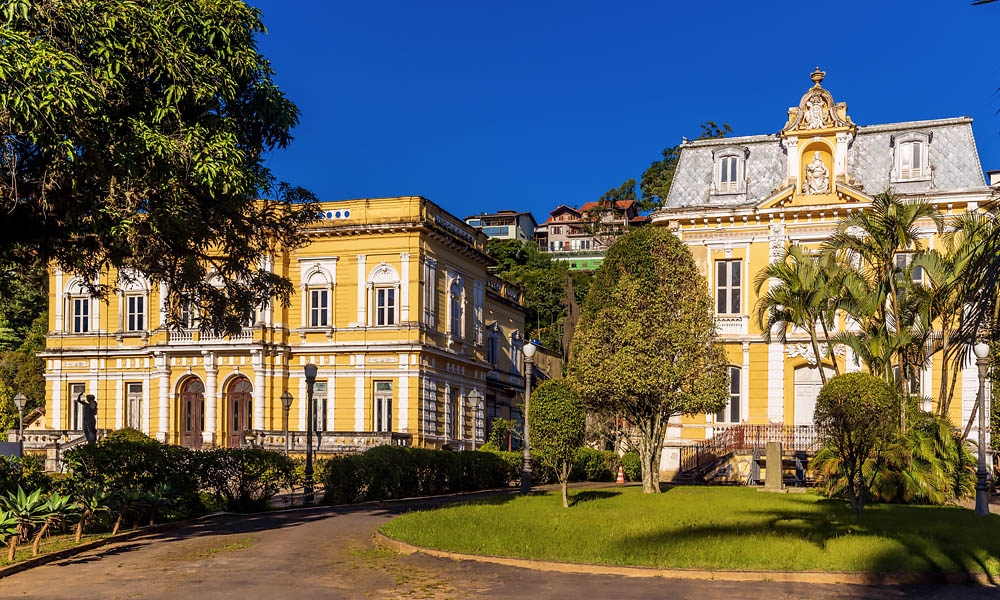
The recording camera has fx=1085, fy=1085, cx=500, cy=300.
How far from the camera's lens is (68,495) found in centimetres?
1788

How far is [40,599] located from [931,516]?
16.4 m

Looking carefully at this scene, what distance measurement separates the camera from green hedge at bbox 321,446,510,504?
84.2 ft

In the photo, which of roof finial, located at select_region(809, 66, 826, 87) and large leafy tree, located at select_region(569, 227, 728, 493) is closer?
large leafy tree, located at select_region(569, 227, 728, 493)

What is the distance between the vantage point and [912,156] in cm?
3872

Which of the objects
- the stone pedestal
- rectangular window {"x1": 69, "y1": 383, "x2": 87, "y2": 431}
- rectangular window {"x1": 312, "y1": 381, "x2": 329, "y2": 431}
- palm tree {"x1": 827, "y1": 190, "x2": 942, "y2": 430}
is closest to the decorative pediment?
palm tree {"x1": 827, "y1": 190, "x2": 942, "y2": 430}

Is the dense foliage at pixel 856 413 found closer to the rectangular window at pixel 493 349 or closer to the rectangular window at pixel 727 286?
the rectangular window at pixel 727 286

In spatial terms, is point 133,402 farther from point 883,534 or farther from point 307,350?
point 883,534

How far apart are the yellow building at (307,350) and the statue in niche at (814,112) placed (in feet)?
49.5

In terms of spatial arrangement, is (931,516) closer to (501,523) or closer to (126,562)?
Result: (501,523)

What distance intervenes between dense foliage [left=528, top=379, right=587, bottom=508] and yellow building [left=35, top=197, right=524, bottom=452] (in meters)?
18.8

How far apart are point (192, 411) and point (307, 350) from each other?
5.52 m

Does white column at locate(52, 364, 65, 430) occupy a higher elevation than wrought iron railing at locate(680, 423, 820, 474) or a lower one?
higher

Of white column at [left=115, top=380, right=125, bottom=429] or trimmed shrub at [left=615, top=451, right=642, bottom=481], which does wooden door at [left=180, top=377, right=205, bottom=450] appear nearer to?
white column at [left=115, top=380, right=125, bottom=429]

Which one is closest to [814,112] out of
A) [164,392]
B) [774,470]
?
[774,470]
